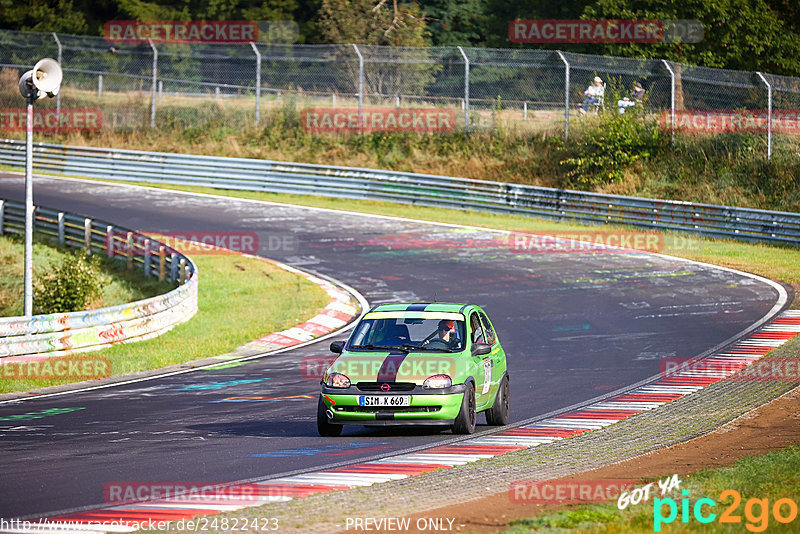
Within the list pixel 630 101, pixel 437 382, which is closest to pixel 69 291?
pixel 437 382

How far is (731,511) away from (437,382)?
3.94 metres

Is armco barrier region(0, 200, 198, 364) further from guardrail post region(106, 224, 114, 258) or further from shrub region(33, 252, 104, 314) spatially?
shrub region(33, 252, 104, 314)

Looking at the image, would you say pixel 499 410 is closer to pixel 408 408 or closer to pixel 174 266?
pixel 408 408

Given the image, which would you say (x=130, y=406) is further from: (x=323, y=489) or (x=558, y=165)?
(x=558, y=165)

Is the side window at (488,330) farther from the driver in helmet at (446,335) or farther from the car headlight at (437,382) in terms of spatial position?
the car headlight at (437,382)

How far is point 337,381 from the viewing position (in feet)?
37.2

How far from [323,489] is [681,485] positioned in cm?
290

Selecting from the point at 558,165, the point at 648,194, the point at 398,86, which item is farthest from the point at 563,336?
the point at 398,86

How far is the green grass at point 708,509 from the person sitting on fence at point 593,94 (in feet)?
89.9

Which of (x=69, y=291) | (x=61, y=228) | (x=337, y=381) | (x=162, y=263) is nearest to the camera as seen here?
(x=337, y=381)

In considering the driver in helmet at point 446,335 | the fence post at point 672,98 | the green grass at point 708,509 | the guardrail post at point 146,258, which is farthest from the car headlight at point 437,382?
the fence post at point 672,98

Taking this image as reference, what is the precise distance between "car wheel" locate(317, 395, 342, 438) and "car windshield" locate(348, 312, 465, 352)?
879 millimetres

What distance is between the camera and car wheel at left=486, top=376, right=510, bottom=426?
1224 cm

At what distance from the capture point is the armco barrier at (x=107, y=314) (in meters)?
16.7
